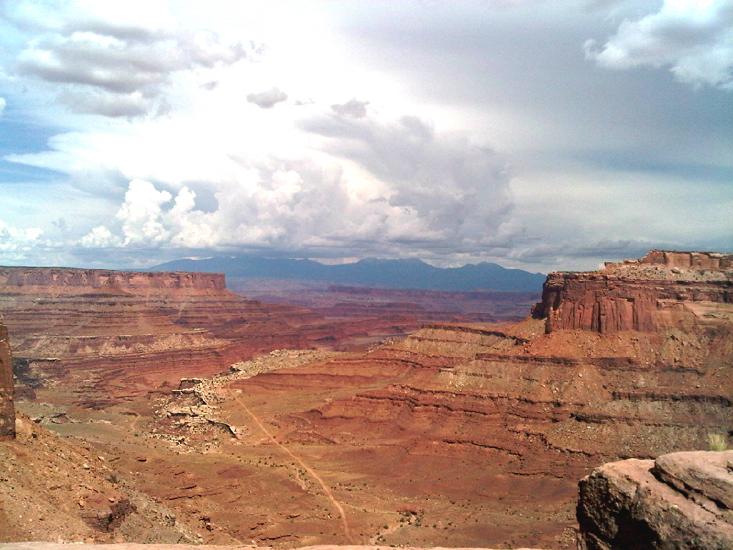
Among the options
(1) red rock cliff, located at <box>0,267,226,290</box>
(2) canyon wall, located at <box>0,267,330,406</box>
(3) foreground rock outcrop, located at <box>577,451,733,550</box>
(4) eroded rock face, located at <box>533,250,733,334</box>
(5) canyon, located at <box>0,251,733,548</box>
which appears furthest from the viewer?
(1) red rock cliff, located at <box>0,267,226,290</box>

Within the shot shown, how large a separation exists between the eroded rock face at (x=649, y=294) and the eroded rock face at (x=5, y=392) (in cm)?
4963

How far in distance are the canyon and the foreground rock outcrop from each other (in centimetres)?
1632

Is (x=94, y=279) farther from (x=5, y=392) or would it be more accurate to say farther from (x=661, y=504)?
(x=661, y=504)

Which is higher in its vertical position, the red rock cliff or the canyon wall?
the red rock cliff

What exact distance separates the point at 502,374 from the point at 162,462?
30982mm

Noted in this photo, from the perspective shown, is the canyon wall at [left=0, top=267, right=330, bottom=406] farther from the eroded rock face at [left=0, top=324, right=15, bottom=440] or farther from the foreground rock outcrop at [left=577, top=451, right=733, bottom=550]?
the foreground rock outcrop at [left=577, top=451, right=733, bottom=550]

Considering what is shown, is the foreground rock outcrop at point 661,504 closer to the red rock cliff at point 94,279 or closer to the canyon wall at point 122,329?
the canyon wall at point 122,329

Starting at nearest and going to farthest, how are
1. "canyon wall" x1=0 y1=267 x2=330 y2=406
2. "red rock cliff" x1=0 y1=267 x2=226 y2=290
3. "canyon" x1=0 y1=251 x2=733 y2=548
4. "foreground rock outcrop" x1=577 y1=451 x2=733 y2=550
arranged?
"foreground rock outcrop" x1=577 y1=451 x2=733 y2=550 < "canyon" x1=0 y1=251 x2=733 y2=548 < "canyon wall" x1=0 y1=267 x2=330 y2=406 < "red rock cliff" x1=0 y1=267 x2=226 y2=290

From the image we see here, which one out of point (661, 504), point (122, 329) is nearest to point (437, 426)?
point (661, 504)

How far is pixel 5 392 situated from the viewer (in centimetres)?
2394

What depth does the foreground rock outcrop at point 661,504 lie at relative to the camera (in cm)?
956

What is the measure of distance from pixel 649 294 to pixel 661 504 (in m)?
52.5

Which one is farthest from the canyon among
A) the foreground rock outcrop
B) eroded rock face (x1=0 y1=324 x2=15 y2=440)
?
the foreground rock outcrop

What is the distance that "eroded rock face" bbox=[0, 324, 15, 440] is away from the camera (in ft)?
78.0
